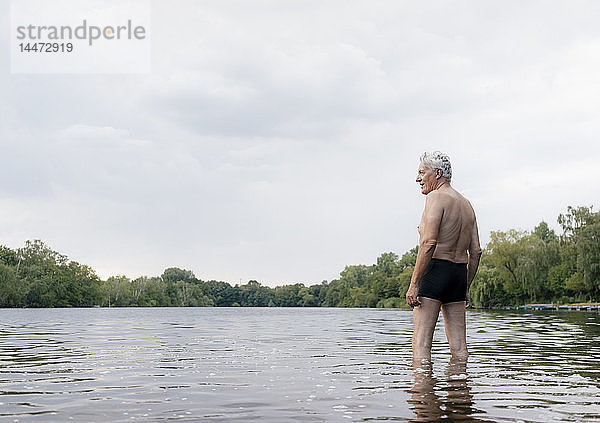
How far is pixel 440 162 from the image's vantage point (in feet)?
27.9

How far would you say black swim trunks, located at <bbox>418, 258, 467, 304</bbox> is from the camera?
805 centimetres

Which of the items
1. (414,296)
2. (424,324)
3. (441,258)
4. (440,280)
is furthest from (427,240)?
(424,324)

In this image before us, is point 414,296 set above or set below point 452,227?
below

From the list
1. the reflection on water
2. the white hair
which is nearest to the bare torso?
the white hair

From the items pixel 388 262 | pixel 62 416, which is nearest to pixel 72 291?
pixel 388 262

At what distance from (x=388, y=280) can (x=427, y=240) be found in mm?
135176

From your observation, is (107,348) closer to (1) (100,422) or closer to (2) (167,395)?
(2) (167,395)

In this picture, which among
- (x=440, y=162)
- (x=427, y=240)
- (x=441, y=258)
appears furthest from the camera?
(x=440, y=162)

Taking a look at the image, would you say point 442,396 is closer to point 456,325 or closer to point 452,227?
point 456,325

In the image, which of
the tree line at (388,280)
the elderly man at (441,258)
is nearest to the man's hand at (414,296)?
the elderly man at (441,258)

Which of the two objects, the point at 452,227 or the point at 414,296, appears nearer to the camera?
the point at 414,296

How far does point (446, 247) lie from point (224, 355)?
4.80 m

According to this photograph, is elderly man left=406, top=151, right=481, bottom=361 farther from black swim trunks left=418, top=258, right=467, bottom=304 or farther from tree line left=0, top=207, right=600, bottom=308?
tree line left=0, top=207, right=600, bottom=308

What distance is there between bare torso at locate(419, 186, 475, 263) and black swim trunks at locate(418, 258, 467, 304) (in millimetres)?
96
